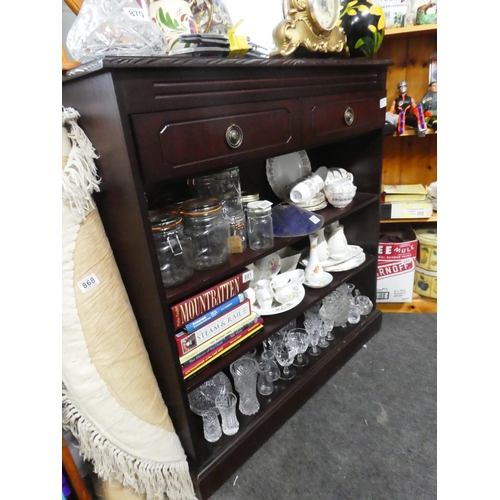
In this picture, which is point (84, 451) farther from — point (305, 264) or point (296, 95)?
point (296, 95)

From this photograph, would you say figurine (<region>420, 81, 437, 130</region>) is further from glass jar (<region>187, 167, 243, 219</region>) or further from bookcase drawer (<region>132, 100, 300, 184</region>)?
glass jar (<region>187, 167, 243, 219</region>)

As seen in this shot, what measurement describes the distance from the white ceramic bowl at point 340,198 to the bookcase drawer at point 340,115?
221 mm

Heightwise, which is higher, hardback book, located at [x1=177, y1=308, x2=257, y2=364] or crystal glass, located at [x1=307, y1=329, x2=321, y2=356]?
hardback book, located at [x1=177, y1=308, x2=257, y2=364]

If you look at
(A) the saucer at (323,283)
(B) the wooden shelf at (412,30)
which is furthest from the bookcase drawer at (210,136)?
(B) the wooden shelf at (412,30)

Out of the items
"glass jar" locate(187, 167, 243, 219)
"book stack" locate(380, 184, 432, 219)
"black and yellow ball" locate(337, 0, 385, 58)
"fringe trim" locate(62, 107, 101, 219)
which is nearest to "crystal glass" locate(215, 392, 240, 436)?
"glass jar" locate(187, 167, 243, 219)

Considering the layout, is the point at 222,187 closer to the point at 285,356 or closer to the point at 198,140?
the point at 198,140

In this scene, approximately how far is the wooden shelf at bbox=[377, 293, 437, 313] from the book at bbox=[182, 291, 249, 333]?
3.47 ft

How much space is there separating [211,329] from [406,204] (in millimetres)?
1156

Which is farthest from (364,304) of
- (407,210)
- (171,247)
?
(171,247)

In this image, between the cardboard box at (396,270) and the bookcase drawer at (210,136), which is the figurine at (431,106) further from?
the bookcase drawer at (210,136)

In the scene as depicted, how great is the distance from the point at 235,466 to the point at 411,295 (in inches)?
46.1

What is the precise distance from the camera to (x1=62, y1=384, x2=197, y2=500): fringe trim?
31.0 inches

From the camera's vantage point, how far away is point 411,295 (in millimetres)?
1741

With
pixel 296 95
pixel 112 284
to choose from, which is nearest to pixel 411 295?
pixel 296 95
